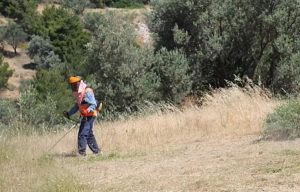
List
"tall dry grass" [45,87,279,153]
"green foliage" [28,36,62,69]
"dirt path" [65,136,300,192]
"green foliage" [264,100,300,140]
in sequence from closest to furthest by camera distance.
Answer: "dirt path" [65,136,300,192] → "green foliage" [264,100,300,140] → "tall dry grass" [45,87,279,153] → "green foliage" [28,36,62,69]

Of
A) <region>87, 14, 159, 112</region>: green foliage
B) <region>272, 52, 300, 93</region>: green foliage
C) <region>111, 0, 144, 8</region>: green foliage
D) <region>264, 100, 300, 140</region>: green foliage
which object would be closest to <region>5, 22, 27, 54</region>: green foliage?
<region>111, 0, 144, 8</region>: green foliage

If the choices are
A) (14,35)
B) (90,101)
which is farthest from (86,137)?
(14,35)

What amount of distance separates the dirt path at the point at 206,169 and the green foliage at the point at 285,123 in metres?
0.31

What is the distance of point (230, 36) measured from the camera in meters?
16.1

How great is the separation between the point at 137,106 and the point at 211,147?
699cm

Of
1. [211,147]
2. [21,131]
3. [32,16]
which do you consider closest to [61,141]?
[21,131]

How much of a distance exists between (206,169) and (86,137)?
329cm

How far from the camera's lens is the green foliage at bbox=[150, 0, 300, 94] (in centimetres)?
1525

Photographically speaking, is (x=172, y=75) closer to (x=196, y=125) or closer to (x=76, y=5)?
(x=196, y=125)

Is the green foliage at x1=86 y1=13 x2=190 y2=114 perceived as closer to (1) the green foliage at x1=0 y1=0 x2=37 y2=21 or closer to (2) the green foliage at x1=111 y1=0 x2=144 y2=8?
(1) the green foliage at x1=0 y1=0 x2=37 y2=21

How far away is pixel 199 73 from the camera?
1638cm

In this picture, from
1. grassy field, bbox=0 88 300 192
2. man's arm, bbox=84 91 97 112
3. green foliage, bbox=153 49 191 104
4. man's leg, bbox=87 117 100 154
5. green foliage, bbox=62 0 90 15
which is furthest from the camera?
green foliage, bbox=62 0 90 15

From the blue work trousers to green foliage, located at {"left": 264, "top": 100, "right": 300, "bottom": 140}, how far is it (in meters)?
2.99

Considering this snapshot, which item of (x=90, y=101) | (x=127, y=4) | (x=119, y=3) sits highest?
(x=119, y=3)
